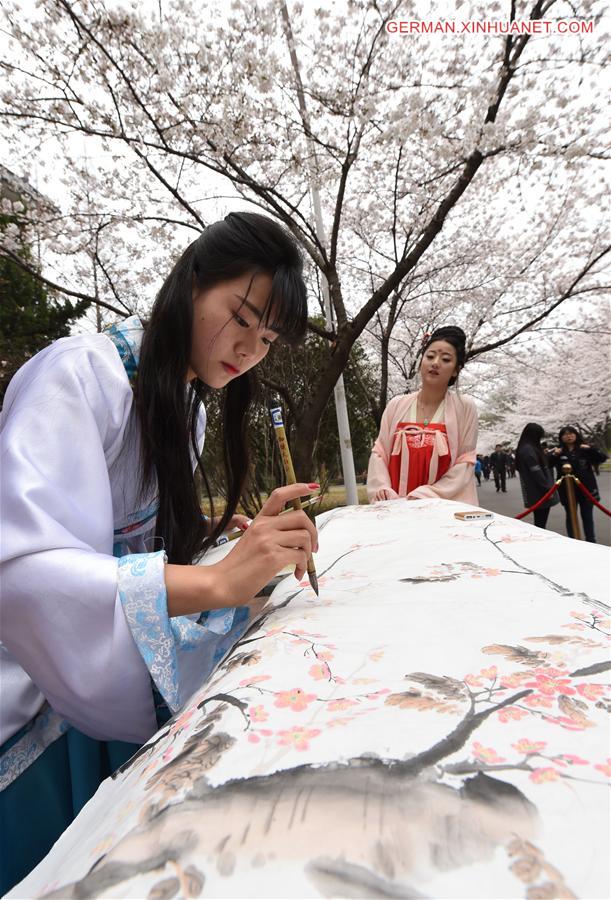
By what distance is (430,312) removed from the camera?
41.3 ft

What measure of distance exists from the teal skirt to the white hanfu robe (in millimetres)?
38

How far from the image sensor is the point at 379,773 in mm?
453

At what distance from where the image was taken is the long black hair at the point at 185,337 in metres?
1.22

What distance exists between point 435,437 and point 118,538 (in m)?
2.46

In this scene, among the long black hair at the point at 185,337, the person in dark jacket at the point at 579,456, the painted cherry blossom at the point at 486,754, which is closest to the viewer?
the painted cherry blossom at the point at 486,754

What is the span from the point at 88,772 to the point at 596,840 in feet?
3.28

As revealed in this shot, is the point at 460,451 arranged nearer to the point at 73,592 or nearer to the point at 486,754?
the point at 73,592

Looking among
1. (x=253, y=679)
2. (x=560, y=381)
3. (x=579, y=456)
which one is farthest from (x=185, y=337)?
(x=560, y=381)

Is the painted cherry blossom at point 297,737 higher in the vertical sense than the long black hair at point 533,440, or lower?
higher

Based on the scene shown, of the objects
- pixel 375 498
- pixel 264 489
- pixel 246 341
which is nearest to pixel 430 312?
pixel 264 489

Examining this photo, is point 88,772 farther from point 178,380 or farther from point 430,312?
point 430,312

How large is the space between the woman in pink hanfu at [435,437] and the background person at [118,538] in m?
2.12

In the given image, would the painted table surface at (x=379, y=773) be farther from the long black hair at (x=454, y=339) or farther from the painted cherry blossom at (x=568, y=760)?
the long black hair at (x=454, y=339)

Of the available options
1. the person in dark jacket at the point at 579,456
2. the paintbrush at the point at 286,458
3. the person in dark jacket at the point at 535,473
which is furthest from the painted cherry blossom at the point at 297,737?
the person in dark jacket at the point at 579,456
